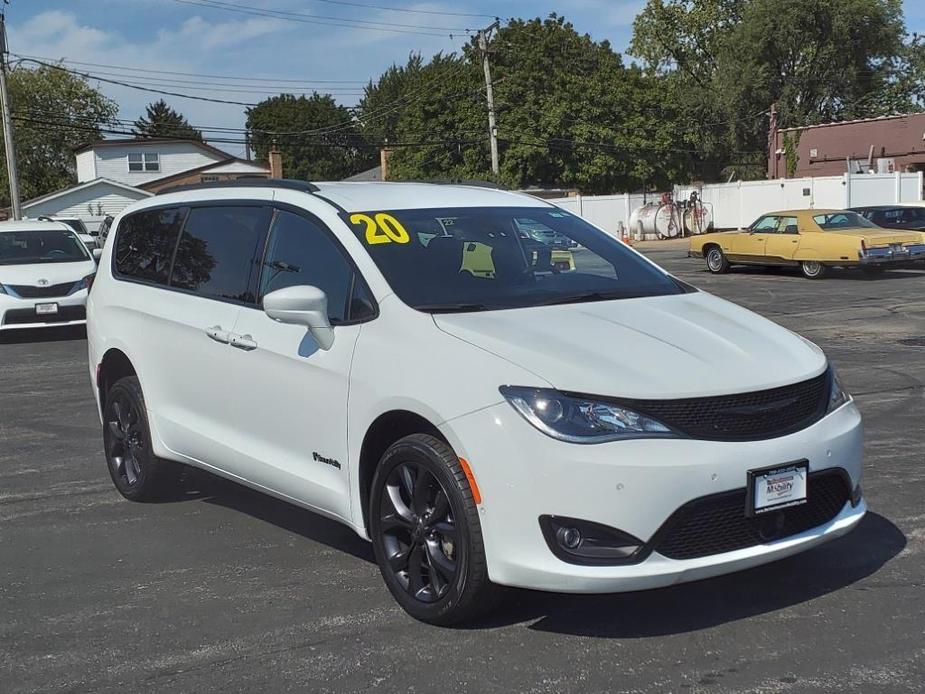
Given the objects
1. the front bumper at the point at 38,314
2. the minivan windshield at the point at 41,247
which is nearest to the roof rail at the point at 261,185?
the front bumper at the point at 38,314

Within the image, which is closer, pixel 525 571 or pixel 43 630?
pixel 525 571

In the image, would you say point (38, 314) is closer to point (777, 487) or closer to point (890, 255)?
point (777, 487)

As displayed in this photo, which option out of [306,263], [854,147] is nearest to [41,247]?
[306,263]

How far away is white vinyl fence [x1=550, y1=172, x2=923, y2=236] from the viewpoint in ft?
132

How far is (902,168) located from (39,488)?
48626 mm

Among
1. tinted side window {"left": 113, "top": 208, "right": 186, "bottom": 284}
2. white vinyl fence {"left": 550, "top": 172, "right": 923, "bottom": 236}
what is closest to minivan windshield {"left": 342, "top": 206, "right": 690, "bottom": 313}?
tinted side window {"left": 113, "top": 208, "right": 186, "bottom": 284}

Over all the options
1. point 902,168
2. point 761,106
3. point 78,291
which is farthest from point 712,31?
A: point 78,291

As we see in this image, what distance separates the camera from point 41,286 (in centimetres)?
1480

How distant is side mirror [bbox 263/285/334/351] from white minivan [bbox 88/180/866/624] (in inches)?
0.4

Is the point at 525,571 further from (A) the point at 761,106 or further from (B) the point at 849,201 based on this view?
(A) the point at 761,106

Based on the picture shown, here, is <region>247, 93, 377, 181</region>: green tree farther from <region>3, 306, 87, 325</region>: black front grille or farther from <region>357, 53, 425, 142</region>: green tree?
<region>3, 306, 87, 325</region>: black front grille

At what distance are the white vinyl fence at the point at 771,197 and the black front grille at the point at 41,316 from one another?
2644cm

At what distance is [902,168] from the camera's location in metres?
48.7

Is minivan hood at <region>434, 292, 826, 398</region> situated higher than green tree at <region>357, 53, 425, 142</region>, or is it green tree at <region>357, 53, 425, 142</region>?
green tree at <region>357, 53, 425, 142</region>
